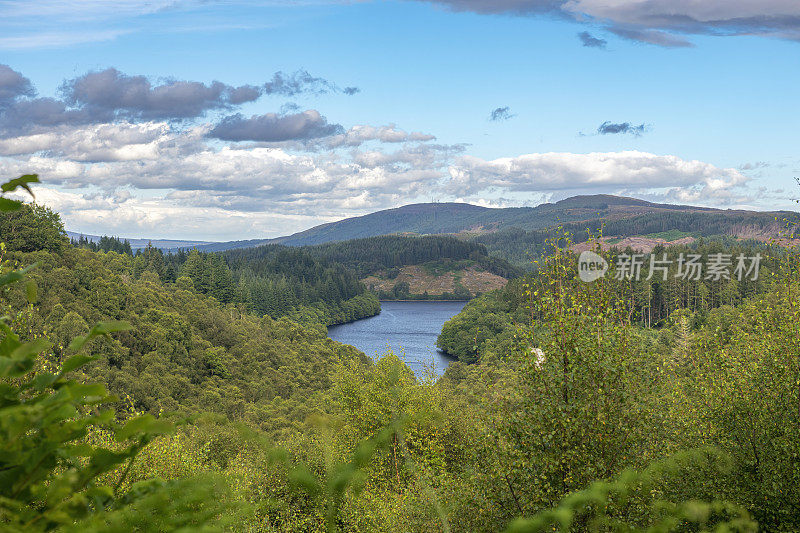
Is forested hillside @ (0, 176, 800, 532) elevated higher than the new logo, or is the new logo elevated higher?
the new logo

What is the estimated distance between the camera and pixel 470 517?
15.0 m

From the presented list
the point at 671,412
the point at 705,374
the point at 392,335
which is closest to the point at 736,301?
the point at 392,335

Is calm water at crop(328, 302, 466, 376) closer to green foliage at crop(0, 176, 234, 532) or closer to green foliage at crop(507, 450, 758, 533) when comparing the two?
green foliage at crop(507, 450, 758, 533)

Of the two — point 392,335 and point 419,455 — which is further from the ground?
point 419,455

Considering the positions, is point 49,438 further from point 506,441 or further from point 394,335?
point 394,335

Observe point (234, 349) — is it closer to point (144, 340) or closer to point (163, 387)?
point (144, 340)

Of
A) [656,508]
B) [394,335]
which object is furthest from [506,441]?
[394,335]

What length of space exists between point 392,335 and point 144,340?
323 ft

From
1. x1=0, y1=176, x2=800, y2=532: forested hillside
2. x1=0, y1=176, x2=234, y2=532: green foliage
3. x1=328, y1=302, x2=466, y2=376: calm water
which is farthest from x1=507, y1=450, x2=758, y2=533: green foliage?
x1=328, y1=302, x2=466, y2=376: calm water

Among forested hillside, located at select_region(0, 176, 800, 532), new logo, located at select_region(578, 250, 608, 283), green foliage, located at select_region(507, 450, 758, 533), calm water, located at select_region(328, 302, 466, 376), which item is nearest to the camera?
forested hillside, located at select_region(0, 176, 800, 532)

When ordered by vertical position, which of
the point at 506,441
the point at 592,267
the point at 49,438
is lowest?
the point at 506,441

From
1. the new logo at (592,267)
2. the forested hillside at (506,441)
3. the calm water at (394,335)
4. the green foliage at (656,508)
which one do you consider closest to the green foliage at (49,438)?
the forested hillside at (506,441)

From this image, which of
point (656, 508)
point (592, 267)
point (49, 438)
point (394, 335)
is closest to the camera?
point (49, 438)

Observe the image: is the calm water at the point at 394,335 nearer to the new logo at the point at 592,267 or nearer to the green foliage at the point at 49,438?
the new logo at the point at 592,267
